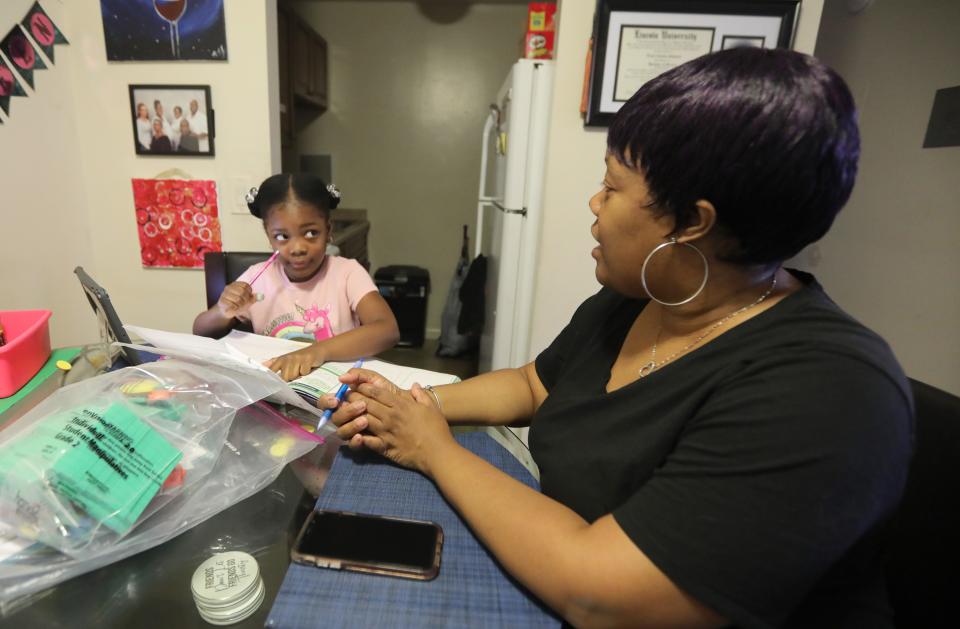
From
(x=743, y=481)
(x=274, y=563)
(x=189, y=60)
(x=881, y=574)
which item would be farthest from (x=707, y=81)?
(x=189, y=60)

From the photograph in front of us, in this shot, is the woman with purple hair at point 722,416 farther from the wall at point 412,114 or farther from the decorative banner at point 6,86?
the wall at point 412,114

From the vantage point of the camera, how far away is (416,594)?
49cm

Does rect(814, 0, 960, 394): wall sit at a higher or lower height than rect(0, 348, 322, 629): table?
higher

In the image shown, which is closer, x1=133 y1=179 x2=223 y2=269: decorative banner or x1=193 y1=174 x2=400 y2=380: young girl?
x1=193 y1=174 x2=400 y2=380: young girl

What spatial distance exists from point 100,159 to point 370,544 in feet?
7.15

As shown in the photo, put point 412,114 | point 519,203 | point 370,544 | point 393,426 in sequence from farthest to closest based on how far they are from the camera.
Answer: point 412,114 → point 519,203 → point 393,426 → point 370,544

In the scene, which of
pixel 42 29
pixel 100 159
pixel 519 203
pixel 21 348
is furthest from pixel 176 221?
pixel 519 203

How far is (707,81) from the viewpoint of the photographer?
52 cm

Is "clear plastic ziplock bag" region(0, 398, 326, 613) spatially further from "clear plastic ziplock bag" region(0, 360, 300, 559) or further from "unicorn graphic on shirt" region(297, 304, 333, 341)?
"unicorn graphic on shirt" region(297, 304, 333, 341)

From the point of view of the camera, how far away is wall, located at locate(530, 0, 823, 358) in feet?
5.46

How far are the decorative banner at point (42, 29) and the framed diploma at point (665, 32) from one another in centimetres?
188

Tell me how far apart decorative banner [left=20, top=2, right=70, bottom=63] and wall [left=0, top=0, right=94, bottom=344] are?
23 mm

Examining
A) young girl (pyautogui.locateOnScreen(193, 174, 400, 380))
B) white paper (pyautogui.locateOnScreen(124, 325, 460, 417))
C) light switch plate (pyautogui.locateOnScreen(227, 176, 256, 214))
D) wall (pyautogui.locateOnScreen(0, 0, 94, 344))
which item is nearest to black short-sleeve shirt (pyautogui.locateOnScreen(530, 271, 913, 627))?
white paper (pyautogui.locateOnScreen(124, 325, 460, 417))

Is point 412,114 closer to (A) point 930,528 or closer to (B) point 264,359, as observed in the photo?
(B) point 264,359
